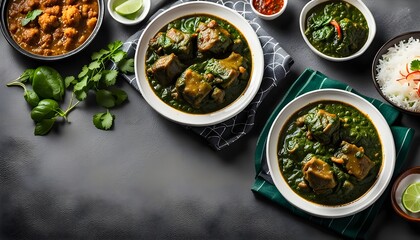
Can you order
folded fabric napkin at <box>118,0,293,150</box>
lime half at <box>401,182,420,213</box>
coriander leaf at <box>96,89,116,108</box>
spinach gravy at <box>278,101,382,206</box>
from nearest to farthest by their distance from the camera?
lime half at <box>401,182,420,213</box> < spinach gravy at <box>278,101,382,206</box> < folded fabric napkin at <box>118,0,293,150</box> < coriander leaf at <box>96,89,116,108</box>

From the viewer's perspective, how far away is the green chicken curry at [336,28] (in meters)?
6.46

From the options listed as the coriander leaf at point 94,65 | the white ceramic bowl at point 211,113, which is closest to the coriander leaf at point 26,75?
the coriander leaf at point 94,65

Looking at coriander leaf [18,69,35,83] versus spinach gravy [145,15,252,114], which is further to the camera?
coriander leaf [18,69,35,83]

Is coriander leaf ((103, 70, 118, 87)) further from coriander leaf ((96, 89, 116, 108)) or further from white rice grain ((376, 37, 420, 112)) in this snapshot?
white rice grain ((376, 37, 420, 112))

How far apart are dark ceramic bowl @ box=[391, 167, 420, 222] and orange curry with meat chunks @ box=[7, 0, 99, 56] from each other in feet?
12.1

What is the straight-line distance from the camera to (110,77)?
6.61 m

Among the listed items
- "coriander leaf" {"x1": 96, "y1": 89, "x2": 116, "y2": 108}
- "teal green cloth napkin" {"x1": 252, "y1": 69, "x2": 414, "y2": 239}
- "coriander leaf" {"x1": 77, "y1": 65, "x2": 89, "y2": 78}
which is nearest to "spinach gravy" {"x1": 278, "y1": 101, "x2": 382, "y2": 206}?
"teal green cloth napkin" {"x1": 252, "y1": 69, "x2": 414, "y2": 239}

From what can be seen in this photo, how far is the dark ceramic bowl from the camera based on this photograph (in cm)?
611

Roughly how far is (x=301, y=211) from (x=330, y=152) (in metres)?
0.69

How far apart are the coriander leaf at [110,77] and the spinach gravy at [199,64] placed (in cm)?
37

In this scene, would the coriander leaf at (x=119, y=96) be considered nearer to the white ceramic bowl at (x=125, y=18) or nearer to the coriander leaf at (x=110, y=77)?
the coriander leaf at (x=110, y=77)

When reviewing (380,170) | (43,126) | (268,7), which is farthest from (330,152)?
(43,126)

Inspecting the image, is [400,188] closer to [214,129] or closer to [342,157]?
[342,157]

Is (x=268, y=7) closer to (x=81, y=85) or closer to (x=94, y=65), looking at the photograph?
(x=94, y=65)
